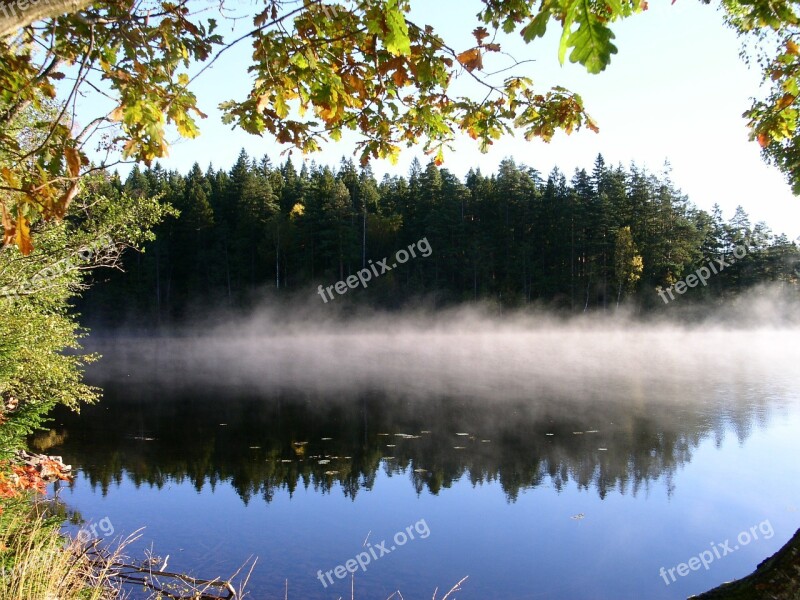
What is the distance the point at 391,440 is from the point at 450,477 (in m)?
3.21

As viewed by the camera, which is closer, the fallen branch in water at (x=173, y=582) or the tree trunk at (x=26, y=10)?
the tree trunk at (x=26, y=10)

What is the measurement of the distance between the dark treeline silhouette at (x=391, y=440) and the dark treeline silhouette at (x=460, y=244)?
32.2 metres

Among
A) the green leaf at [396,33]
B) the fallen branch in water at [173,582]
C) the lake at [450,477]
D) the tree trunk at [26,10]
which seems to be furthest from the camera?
the lake at [450,477]

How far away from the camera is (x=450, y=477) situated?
12.4 metres

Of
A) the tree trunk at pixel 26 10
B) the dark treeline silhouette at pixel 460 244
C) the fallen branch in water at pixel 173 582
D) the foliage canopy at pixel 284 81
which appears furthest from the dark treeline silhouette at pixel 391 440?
the dark treeline silhouette at pixel 460 244

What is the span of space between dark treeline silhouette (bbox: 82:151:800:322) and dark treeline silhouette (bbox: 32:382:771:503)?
1268 inches

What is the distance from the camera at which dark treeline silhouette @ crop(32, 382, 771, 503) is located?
490 inches

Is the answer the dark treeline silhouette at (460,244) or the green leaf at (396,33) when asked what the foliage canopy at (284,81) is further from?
the dark treeline silhouette at (460,244)

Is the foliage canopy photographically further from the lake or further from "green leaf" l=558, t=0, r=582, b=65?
the lake

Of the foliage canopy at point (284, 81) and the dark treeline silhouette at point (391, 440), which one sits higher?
the foliage canopy at point (284, 81)

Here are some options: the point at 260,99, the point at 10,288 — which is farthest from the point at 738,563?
the point at 10,288

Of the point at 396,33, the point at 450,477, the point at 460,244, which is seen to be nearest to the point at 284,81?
the point at 396,33

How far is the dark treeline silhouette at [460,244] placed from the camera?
169 feet

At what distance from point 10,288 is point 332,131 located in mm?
8226
